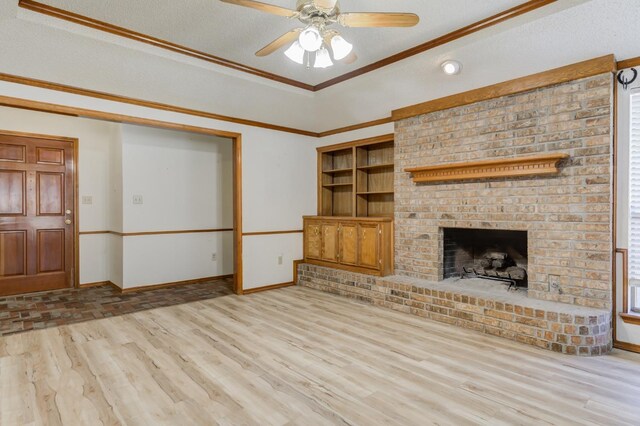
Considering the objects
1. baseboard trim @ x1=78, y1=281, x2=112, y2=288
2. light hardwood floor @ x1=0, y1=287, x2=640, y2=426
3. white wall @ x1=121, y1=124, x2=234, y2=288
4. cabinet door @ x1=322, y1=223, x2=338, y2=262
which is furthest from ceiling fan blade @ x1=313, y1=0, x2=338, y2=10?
baseboard trim @ x1=78, y1=281, x2=112, y2=288

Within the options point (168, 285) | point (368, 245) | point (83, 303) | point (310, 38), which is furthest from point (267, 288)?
point (310, 38)

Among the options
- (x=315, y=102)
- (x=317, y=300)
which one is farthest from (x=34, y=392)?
(x=315, y=102)

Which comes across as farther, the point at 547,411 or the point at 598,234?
the point at 598,234

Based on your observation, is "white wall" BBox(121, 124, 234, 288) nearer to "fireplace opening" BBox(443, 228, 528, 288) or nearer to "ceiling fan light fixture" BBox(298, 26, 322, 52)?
"fireplace opening" BBox(443, 228, 528, 288)

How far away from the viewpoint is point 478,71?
11.4 ft

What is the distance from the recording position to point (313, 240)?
5.46 m

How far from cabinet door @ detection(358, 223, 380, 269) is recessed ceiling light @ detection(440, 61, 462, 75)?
6.42 ft

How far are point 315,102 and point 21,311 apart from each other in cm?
428

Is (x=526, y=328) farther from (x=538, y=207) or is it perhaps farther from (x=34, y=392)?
(x=34, y=392)

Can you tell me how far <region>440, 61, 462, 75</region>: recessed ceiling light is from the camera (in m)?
3.40

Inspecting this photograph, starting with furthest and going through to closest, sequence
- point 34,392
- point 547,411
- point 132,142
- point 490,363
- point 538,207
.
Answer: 1. point 132,142
2. point 538,207
3. point 490,363
4. point 34,392
5. point 547,411

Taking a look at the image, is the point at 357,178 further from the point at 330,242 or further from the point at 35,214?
the point at 35,214

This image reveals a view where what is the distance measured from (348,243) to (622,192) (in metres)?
2.91

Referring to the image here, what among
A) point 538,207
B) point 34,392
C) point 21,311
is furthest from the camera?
point 21,311
